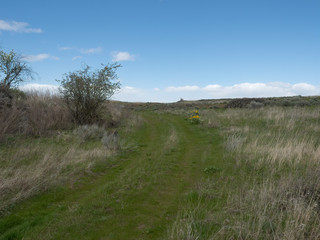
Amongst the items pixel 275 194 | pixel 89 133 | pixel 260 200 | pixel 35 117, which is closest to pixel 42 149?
pixel 89 133

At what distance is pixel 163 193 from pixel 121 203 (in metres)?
1.17

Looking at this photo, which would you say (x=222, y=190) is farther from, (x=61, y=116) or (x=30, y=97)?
(x=30, y=97)

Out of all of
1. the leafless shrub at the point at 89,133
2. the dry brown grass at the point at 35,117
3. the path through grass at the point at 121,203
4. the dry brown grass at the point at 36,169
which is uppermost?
the dry brown grass at the point at 35,117

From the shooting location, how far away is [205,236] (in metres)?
3.49

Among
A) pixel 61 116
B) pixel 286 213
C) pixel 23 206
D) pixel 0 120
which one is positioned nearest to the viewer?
pixel 286 213

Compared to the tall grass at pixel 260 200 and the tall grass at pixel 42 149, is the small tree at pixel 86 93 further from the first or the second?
the tall grass at pixel 260 200

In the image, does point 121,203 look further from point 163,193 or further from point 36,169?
point 36,169

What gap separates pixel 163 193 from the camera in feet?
18.3

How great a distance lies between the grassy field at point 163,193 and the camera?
12.2 feet

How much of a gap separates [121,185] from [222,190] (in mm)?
2774

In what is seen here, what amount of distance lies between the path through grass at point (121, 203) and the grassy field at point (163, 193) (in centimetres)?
2

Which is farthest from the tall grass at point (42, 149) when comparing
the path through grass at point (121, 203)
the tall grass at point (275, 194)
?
the tall grass at point (275, 194)

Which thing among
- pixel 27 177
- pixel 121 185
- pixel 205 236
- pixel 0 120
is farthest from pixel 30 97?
pixel 205 236

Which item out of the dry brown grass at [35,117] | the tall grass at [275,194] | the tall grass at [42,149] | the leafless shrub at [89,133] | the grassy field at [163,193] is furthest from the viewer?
the leafless shrub at [89,133]
